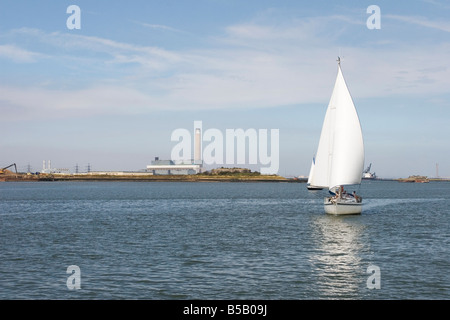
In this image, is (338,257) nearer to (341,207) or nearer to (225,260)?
(225,260)

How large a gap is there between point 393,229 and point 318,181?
1687cm

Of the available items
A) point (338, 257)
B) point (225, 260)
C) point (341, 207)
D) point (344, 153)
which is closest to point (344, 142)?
point (344, 153)

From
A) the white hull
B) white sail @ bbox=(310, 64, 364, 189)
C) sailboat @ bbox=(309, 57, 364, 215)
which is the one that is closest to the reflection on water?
the white hull

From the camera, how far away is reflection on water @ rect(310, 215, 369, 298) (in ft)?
84.7

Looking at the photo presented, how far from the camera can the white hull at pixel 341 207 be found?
205ft

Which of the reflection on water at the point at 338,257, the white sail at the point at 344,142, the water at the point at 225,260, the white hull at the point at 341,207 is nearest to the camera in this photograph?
the water at the point at 225,260

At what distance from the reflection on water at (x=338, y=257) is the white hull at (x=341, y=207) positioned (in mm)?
3864

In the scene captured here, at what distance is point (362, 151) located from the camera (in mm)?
63406

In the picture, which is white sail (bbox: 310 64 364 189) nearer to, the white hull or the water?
the white hull

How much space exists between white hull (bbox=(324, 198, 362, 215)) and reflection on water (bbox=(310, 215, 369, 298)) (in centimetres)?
386

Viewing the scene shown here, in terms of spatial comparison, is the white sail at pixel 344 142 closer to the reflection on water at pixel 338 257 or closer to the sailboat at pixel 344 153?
the sailboat at pixel 344 153

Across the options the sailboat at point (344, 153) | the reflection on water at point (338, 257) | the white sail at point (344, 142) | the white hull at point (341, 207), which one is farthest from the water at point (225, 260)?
the white sail at point (344, 142)

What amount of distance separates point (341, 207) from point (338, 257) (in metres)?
28.5
